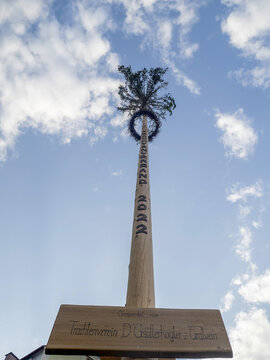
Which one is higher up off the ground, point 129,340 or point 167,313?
point 167,313

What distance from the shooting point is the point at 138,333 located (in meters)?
1.89

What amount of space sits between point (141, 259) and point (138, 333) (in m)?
1.46

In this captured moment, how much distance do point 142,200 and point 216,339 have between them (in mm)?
2590

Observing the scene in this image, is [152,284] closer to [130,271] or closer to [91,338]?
[130,271]

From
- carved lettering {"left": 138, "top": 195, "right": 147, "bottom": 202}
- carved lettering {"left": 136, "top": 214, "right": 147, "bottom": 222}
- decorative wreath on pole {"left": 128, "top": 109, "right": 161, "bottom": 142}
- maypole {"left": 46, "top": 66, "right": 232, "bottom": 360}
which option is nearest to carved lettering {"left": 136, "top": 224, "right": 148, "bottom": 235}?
carved lettering {"left": 136, "top": 214, "right": 147, "bottom": 222}

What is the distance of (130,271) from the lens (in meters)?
3.27

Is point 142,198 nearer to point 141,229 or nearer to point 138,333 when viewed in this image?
point 141,229

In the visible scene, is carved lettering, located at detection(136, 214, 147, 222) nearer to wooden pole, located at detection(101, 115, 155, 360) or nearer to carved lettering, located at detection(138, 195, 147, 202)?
wooden pole, located at detection(101, 115, 155, 360)

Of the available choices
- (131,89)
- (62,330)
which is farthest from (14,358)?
(62,330)

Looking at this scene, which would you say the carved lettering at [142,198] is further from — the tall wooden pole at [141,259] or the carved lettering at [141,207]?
the carved lettering at [141,207]

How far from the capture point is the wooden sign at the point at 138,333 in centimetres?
181

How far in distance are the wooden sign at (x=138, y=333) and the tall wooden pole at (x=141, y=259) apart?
Result: 2.93 ft

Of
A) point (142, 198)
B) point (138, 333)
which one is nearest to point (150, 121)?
point (142, 198)

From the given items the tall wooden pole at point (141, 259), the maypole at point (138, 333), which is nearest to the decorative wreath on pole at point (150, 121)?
the tall wooden pole at point (141, 259)
